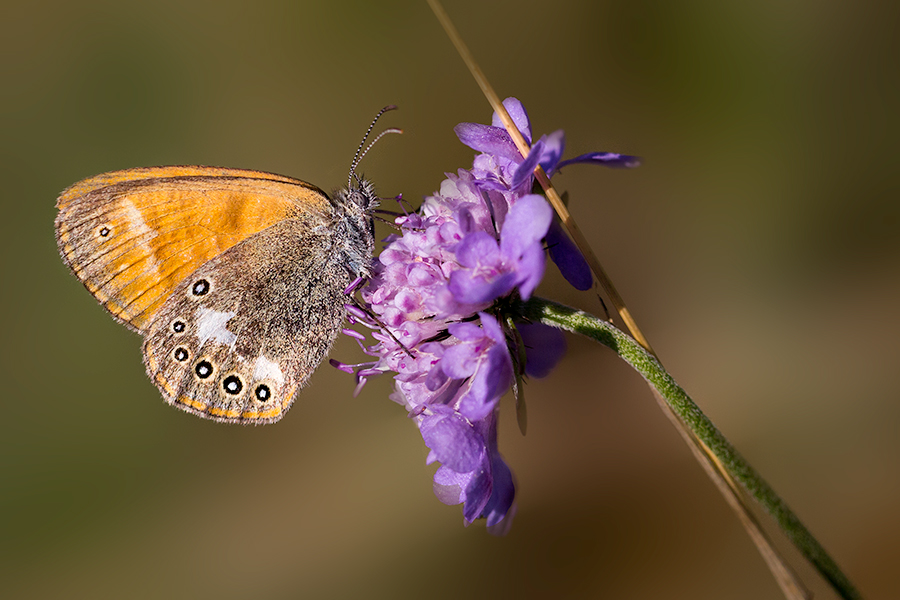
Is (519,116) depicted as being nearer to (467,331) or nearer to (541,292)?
(467,331)

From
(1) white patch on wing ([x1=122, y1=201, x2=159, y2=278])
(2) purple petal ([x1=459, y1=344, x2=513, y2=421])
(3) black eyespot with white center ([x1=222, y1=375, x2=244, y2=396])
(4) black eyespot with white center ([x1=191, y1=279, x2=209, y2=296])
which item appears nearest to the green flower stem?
(2) purple petal ([x1=459, y1=344, x2=513, y2=421])

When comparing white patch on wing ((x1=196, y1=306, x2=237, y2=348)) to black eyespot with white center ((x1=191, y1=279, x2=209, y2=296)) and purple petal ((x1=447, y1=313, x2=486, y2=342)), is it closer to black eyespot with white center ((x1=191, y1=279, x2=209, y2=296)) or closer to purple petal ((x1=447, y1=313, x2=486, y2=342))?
black eyespot with white center ((x1=191, y1=279, x2=209, y2=296))

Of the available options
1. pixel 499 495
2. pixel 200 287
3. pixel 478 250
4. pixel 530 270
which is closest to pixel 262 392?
pixel 200 287

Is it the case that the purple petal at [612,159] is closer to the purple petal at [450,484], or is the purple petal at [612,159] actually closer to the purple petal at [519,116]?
the purple petal at [519,116]

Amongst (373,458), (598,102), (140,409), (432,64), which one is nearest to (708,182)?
(598,102)

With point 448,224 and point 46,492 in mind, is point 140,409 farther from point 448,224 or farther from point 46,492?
point 448,224

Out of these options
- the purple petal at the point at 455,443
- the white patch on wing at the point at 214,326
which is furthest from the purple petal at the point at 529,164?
the white patch on wing at the point at 214,326
